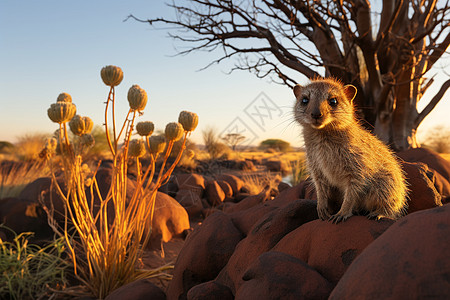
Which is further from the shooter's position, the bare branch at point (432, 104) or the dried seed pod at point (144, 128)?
the bare branch at point (432, 104)

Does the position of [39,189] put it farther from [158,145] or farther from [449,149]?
[449,149]

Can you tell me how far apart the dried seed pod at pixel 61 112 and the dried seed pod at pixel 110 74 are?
33 cm

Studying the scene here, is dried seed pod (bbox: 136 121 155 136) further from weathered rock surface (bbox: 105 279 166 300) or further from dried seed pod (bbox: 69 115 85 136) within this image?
weathered rock surface (bbox: 105 279 166 300)

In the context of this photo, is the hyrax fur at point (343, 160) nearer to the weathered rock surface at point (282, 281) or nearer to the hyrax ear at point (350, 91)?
the hyrax ear at point (350, 91)

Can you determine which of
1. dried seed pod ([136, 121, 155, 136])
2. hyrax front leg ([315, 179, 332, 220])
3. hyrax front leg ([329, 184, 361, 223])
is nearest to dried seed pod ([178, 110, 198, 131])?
dried seed pod ([136, 121, 155, 136])

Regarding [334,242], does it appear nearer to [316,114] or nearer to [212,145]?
[316,114]

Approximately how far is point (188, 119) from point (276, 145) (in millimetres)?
37586

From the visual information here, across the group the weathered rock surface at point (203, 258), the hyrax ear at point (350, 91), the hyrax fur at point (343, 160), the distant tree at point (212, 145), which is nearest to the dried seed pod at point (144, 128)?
the weathered rock surface at point (203, 258)

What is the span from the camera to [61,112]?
2645 mm

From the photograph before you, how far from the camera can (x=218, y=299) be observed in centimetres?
216

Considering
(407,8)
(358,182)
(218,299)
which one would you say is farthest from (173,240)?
(407,8)

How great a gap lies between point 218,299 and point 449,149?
81.1 ft

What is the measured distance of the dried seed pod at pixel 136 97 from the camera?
279 centimetres

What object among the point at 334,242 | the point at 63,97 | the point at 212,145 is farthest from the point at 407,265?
the point at 212,145
